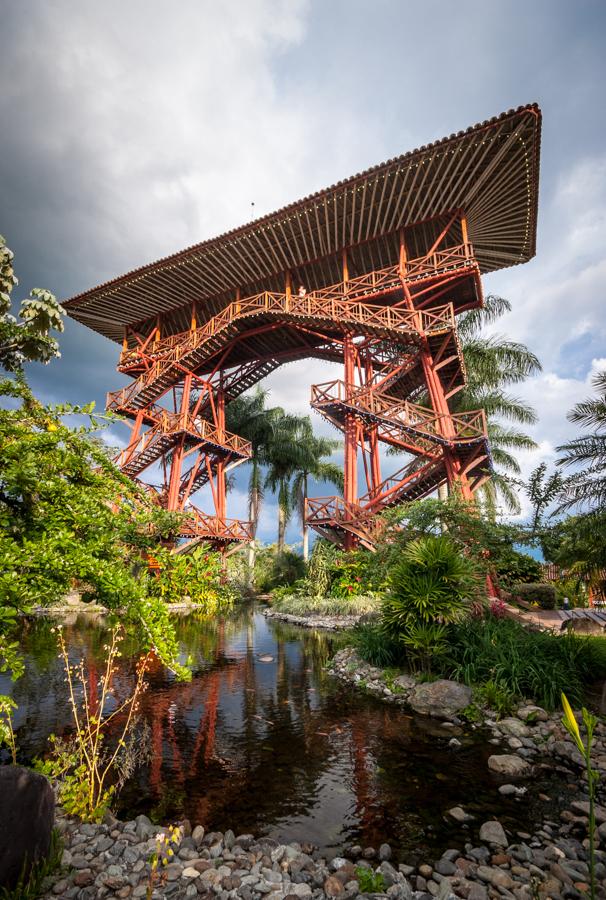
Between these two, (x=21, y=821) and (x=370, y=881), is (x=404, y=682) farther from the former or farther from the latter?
(x=21, y=821)

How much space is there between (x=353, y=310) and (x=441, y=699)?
1586 cm

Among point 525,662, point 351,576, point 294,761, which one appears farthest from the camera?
point 351,576

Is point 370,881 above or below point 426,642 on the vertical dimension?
below

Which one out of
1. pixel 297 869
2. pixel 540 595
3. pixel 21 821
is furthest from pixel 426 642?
pixel 540 595

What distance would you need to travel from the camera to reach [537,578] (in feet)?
58.1

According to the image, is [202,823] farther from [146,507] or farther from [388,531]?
[388,531]

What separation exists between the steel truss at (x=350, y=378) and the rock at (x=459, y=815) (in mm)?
11997

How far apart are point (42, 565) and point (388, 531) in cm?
998

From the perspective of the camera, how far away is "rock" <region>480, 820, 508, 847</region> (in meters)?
3.47

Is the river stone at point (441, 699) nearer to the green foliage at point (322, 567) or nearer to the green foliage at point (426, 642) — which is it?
the green foliage at point (426, 642)

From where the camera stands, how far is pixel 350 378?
1886 cm

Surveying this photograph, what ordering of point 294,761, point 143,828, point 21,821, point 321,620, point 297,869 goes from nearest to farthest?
point 21,821
point 297,869
point 143,828
point 294,761
point 321,620

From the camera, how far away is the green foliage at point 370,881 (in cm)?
290

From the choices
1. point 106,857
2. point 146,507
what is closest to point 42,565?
point 146,507
